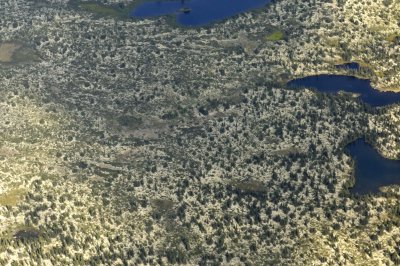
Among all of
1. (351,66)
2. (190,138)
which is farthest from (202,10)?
(190,138)

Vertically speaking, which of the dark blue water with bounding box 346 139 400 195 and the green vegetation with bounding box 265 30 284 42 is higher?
the green vegetation with bounding box 265 30 284 42

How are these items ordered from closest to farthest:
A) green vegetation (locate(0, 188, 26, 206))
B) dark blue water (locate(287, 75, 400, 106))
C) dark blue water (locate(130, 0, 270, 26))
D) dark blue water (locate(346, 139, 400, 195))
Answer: green vegetation (locate(0, 188, 26, 206))
dark blue water (locate(346, 139, 400, 195))
dark blue water (locate(287, 75, 400, 106))
dark blue water (locate(130, 0, 270, 26))

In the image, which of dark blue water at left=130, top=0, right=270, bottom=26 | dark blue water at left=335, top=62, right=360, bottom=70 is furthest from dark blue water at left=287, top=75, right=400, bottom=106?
dark blue water at left=130, top=0, right=270, bottom=26

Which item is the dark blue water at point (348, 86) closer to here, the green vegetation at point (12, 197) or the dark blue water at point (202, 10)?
the dark blue water at point (202, 10)

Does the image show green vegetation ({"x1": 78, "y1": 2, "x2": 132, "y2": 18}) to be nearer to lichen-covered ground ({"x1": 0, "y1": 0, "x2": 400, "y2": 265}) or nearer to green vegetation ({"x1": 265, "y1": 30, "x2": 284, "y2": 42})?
lichen-covered ground ({"x1": 0, "y1": 0, "x2": 400, "y2": 265})

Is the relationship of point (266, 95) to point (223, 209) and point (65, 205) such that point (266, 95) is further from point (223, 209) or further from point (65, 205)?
point (65, 205)

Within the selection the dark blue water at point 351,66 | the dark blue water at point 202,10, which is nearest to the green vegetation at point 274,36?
the dark blue water at point 202,10
